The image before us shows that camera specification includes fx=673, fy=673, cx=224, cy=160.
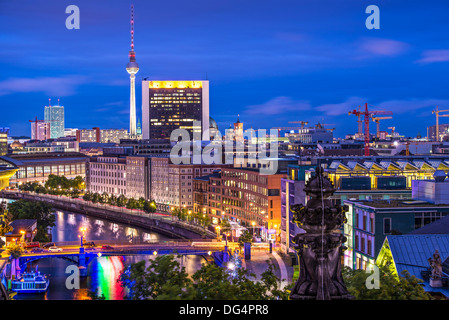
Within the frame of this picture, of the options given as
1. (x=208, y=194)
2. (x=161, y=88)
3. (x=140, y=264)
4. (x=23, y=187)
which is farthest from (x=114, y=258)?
(x=161, y=88)

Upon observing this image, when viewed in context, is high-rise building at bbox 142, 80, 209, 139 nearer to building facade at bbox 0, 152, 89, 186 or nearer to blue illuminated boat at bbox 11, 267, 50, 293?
building facade at bbox 0, 152, 89, 186

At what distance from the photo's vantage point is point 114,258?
46156 mm

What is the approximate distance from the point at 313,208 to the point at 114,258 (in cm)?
4043

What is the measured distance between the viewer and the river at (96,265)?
3484 centimetres

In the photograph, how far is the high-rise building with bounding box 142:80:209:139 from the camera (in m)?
132

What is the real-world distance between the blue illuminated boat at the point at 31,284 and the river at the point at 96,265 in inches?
12.5

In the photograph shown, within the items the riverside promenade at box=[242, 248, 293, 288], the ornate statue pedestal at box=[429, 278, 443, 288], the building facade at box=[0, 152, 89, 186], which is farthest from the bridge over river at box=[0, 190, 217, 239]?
the ornate statue pedestal at box=[429, 278, 443, 288]

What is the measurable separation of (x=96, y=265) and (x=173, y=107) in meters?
90.5

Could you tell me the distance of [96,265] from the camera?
43688 millimetres

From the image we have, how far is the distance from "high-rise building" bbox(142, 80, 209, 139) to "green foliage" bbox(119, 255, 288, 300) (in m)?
116

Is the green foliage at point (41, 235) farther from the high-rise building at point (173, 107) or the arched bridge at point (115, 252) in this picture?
the high-rise building at point (173, 107)

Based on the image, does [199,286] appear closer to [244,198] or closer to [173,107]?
[244,198]
